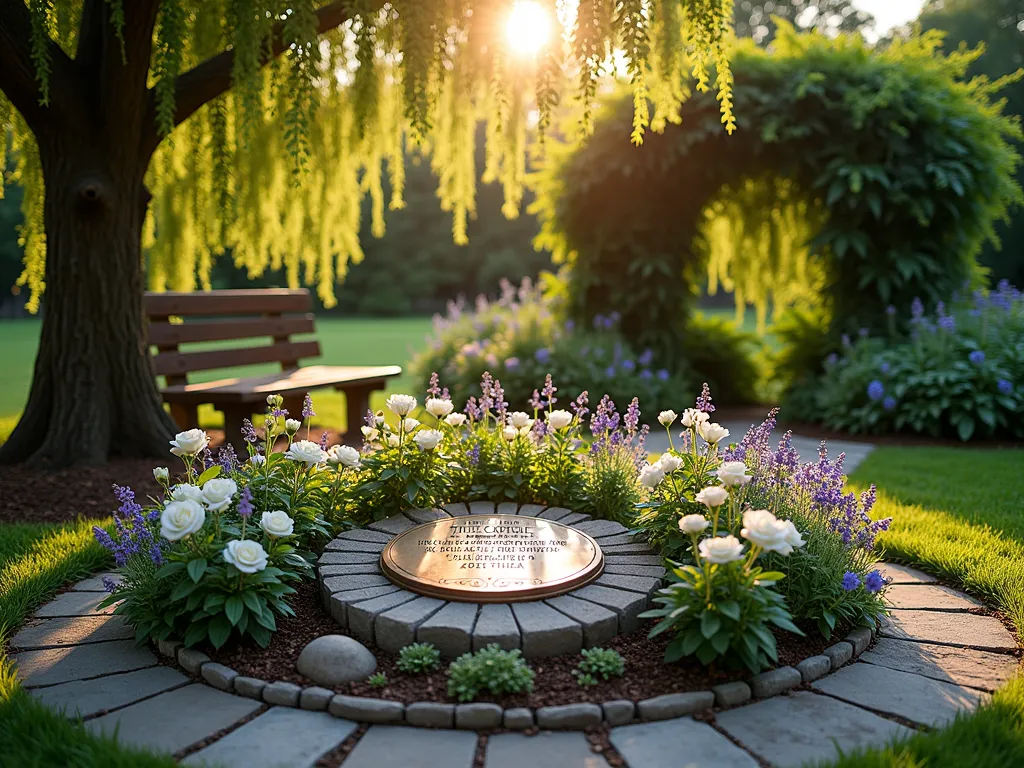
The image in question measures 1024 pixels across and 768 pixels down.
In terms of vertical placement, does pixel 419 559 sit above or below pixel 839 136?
below

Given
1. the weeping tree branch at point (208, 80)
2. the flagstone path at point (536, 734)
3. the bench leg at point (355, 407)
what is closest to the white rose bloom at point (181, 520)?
the flagstone path at point (536, 734)

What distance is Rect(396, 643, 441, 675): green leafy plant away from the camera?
259 centimetres

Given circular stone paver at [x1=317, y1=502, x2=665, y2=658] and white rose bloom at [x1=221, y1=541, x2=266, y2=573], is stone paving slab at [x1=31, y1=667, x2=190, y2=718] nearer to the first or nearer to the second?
white rose bloom at [x1=221, y1=541, x2=266, y2=573]

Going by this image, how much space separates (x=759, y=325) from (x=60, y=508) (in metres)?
7.80

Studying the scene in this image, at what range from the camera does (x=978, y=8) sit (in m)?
25.8

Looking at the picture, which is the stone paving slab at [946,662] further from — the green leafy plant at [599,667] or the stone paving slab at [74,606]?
the stone paving slab at [74,606]

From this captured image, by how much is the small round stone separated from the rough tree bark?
3369 millimetres

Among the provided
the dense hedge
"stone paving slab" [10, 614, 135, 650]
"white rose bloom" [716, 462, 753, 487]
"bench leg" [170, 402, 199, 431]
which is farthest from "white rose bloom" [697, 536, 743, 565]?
the dense hedge

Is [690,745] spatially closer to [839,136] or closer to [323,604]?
[323,604]

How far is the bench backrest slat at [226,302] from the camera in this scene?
6.30 meters

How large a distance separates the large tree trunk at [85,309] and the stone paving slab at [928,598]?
15.7 feet

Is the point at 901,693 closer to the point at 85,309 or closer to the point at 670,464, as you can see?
the point at 670,464

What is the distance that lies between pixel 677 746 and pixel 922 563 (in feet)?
6.84

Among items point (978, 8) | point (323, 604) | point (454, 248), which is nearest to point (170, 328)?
point (323, 604)
